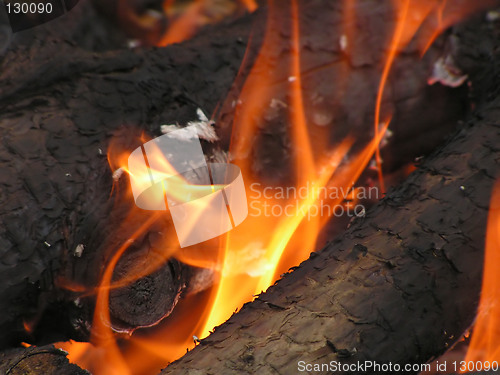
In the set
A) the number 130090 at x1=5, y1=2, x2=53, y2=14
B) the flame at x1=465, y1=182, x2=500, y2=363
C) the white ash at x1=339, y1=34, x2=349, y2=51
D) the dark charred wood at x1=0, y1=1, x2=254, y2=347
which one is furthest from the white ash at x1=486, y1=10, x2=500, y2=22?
the number 130090 at x1=5, y1=2, x2=53, y2=14

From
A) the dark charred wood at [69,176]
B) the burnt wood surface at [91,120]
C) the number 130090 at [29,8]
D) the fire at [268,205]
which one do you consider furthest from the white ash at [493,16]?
the number 130090 at [29,8]

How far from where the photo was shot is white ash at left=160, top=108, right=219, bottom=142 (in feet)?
5.98

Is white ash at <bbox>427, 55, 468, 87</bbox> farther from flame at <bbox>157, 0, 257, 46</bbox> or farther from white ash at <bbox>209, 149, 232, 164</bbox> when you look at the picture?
flame at <bbox>157, 0, 257, 46</bbox>

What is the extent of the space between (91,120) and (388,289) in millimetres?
1088

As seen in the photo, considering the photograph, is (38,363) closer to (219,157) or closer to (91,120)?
(91,120)

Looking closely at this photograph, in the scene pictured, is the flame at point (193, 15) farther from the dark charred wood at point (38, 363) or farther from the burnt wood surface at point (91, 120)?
the dark charred wood at point (38, 363)

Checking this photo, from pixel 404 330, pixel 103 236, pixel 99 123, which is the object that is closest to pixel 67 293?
pixel 103 236

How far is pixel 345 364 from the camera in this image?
1344 mm

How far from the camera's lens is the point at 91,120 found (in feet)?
5.86

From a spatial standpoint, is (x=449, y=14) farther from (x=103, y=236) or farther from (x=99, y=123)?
(x=103, y=236)

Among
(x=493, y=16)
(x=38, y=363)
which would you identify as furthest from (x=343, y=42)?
(x=38, y=363)

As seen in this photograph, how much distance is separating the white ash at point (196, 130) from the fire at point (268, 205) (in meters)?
0.13

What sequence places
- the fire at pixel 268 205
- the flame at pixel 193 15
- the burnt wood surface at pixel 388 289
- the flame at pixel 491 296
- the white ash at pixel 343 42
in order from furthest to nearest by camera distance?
the flame at pixel 193 15, the white ash at pixel 343 42, the fire at pixel 268 205, the flame at pixel 491 296, the burnt wood surface at pixel 388 289

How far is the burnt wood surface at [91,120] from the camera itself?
162cm
